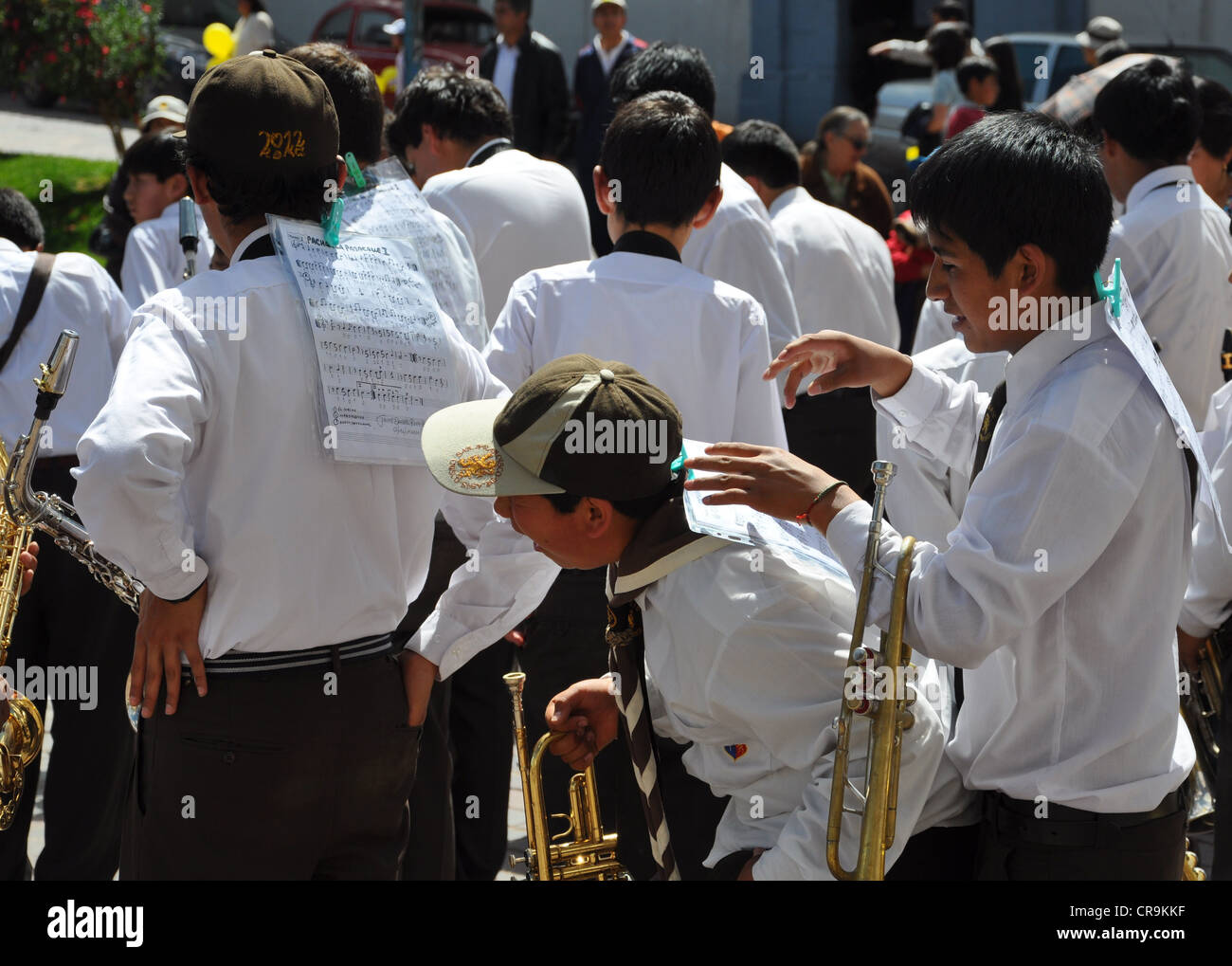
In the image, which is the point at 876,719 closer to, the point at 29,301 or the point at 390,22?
the point at 29,301

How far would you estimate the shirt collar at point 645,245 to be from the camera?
3.84 m

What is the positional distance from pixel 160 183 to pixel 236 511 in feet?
11.5

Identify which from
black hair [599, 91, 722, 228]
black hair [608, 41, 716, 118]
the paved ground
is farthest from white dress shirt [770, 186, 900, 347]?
the paved ground

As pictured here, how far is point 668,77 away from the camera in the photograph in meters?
5.36

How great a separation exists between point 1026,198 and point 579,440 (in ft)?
2.61

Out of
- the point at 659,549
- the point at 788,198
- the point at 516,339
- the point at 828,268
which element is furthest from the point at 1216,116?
the point at 659,549

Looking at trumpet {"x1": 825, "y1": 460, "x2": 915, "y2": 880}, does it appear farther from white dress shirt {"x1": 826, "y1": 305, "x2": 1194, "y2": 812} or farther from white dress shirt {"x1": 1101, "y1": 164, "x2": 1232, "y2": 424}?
white dress shirt {"x1": 1101, "y1": 164, "x2": 1232, "y2": 424}

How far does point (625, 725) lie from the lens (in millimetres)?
2588

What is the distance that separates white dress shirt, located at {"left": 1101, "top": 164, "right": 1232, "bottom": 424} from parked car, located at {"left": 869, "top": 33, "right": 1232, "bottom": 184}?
9.50 m

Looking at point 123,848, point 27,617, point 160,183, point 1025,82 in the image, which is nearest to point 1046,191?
point 123,848

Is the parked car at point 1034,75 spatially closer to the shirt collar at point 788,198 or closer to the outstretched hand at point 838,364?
the shirt collar at point 788,198

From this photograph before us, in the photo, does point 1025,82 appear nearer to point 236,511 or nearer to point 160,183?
point 160,183

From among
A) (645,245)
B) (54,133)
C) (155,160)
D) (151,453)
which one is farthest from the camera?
(54,133)

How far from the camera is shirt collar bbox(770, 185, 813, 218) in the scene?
6.11 m
